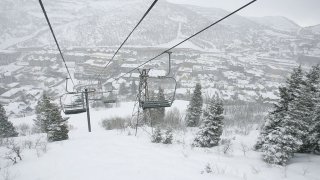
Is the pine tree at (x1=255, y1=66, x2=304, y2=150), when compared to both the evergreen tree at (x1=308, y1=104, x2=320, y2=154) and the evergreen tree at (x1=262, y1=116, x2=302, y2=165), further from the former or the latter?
the evergreen tree at (x1=262, y1=116, x2=302, y2=165)

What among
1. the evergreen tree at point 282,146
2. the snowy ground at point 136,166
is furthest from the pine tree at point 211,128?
the evergreen tree at point 282,146

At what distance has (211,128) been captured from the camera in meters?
19.9

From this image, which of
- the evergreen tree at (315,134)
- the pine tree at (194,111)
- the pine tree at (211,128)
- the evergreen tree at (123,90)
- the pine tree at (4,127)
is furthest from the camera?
the evergreen tree at (123,90)

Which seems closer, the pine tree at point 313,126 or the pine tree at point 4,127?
the pine tree at point 313,126

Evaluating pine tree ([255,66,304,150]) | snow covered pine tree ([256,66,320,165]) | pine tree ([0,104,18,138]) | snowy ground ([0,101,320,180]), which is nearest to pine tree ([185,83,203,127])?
snow covered pine tree ([256,66,320,165])

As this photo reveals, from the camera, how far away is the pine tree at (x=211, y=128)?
1941 cm

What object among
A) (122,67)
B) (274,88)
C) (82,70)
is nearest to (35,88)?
(82,70)

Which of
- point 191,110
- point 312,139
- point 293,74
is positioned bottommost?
point 191,110

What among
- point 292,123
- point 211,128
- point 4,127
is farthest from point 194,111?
point 4,127

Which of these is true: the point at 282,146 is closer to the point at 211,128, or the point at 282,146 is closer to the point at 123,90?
the point at 211,128

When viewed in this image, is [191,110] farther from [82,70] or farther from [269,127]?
[82,70]

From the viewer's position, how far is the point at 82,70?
352 ft

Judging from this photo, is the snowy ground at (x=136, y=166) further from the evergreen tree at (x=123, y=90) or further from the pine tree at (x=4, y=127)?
the evergreen tree at (x=123, y=90)

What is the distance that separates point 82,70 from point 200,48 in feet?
409
